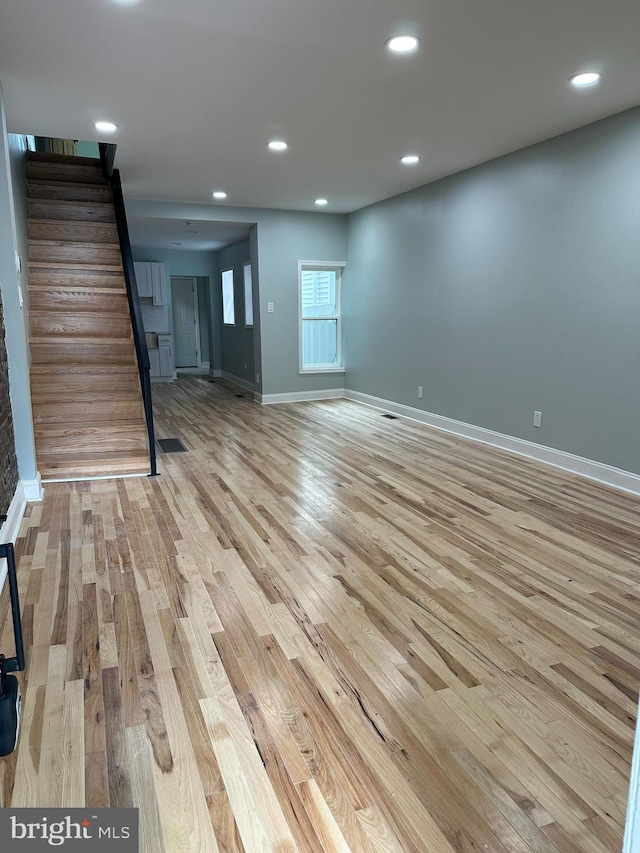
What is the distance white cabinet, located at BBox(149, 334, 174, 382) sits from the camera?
1031cm

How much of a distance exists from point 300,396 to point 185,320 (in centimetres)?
523

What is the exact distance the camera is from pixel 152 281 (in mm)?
10211

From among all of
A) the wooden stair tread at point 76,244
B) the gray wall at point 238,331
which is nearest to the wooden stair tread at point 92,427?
the wooden stair tread at point 76,244

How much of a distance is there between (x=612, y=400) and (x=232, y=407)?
4.76 m

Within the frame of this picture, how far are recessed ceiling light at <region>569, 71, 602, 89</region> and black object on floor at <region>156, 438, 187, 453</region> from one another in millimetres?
3983

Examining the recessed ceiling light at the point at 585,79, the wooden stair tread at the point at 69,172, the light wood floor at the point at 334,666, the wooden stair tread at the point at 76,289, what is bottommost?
the light wood floor at the point at 334,666

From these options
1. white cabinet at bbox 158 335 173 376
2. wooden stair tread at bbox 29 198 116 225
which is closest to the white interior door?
white cabinet at bbox 158 335 173 376

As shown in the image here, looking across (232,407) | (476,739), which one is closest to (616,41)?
(476,739)

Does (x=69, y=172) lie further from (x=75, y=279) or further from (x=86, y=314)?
(x=86, y=314)

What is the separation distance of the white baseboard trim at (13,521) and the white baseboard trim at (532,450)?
3.88 metres

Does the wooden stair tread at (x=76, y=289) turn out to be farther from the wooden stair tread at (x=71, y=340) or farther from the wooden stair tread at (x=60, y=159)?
the wooden stair tread at (x=60, y=159)

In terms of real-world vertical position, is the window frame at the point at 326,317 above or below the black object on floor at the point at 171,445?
above

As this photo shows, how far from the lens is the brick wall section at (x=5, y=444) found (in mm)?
3102

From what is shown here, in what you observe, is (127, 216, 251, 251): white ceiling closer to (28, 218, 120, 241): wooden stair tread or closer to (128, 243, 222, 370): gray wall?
(128, 243, 222, 370): gray wall
